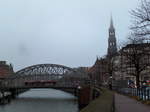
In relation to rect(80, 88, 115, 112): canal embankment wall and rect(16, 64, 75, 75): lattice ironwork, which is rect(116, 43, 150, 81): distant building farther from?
rect(16, 64, 75, 75): lattice ironwork

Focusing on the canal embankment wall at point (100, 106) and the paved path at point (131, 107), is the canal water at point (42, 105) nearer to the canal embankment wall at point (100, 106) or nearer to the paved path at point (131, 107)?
the paved path at point (131, 107)

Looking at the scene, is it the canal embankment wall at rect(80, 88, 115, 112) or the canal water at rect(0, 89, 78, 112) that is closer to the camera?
the canal embankment wall at rect(80, 88, 115, 112)

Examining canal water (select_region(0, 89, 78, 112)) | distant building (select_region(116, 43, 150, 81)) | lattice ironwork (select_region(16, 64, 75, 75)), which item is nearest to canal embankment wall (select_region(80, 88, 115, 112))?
distant building (select_region(116, 43, 150, 81))

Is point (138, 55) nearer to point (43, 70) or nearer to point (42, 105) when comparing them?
point (42, 105)

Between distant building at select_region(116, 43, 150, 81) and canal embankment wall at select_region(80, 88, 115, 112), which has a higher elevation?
distant building at select_region(116, 43, 150, 81)

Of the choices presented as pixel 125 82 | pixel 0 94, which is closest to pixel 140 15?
pixel 125 82

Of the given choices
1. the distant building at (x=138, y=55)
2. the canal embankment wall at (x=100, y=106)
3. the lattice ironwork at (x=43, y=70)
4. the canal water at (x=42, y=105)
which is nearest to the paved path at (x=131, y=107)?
the canal embankment wall at (x=100, y=106)

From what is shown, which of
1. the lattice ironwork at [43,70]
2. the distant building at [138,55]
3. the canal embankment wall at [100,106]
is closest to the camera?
the canal embankment wall at [100,106]

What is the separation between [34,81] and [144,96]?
119171 millimetres

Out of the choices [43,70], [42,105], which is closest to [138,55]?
[42,105]

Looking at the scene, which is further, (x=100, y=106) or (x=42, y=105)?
(x=42, y=105)

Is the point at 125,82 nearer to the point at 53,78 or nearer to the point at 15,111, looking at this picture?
the point at 15,111

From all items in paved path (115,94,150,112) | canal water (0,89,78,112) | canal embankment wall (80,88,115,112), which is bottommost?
canal water (0,89,78,112)

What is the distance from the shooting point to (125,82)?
46.7 meters
